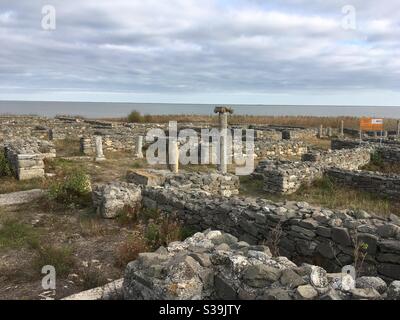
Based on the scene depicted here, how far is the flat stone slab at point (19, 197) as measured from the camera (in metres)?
9.70

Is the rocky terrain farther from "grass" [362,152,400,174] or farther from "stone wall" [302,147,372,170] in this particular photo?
"grass" [362,152,400,174]

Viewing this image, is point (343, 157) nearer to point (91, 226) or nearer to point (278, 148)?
point (278, 148)

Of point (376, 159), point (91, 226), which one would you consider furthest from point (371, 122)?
point (91, 226)

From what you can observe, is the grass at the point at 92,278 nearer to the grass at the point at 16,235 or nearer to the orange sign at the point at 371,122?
the grass at the point at 16,235

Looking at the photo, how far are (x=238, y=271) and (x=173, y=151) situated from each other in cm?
1105

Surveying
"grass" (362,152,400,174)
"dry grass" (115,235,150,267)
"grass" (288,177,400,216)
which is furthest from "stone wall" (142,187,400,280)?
"grass" (362,152,400,174)

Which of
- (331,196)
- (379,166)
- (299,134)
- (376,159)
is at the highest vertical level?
(299,134)

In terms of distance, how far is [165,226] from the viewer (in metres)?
7.16

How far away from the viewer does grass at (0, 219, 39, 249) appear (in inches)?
269

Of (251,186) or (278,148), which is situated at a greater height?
(278,148)

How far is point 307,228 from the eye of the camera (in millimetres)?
5898

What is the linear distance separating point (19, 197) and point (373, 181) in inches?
441

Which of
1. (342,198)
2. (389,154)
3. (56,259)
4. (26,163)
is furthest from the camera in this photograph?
(389,154)

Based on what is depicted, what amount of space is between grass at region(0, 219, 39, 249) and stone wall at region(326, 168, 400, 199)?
34.1ft
